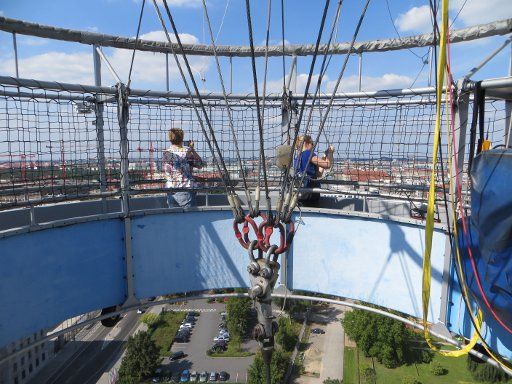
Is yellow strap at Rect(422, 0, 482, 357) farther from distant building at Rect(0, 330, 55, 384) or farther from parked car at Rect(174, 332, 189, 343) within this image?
parked car at Rect(174, 332, 189, 343)

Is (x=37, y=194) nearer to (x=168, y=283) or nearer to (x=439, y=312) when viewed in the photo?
(x=168, y=283)

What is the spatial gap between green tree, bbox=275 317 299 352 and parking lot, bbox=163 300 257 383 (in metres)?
2.06

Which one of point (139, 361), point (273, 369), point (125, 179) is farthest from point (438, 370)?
point (125, 179)

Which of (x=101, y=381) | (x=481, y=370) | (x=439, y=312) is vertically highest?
(x=439, y=312)

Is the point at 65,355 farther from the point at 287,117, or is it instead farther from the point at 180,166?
the point at 287,117

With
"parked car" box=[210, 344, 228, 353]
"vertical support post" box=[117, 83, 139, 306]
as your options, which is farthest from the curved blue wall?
"parked car" box=[210, 344, 228, 353]

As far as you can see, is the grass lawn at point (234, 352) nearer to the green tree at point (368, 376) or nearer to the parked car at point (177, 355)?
the parked car at point (177, 355)

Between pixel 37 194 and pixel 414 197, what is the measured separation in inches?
139

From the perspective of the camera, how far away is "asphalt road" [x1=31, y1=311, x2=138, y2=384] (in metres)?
18.4

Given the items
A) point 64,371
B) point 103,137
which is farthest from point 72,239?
point 64,371

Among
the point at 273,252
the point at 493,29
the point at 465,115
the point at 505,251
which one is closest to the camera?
the point at 505,251

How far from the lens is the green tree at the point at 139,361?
1788 cm

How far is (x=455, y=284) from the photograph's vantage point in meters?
2.88

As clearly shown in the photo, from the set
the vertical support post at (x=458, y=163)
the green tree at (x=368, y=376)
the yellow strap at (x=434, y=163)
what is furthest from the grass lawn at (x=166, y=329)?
the yellow strap at (x=434, y=163)
